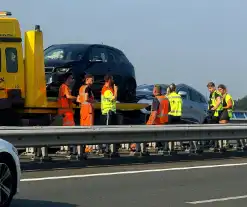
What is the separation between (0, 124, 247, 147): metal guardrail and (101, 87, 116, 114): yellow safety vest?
187cm

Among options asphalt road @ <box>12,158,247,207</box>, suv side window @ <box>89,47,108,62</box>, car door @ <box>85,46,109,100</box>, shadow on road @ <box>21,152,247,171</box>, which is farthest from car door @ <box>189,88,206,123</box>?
asphalt road @ <box>12,158,247,207</box>

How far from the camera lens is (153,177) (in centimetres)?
1404

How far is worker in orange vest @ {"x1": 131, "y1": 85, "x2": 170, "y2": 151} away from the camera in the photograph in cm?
1947

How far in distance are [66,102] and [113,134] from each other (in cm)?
244

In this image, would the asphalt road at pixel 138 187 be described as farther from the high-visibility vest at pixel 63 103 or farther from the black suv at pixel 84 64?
the black suv at pixel 84 64

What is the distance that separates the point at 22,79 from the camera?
1816 cm

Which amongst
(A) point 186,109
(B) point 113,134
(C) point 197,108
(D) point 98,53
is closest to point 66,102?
(D) point 98,53

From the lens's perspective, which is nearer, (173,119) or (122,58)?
(173,119)

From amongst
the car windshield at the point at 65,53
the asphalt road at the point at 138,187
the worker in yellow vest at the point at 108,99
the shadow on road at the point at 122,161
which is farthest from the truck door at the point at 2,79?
the asphalt road at the point at 138,187

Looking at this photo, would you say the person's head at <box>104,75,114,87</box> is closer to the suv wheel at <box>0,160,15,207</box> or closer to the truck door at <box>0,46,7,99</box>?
the truck door at <box>0,46,7,99</box>

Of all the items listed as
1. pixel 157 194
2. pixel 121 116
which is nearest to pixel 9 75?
pixel 121 116

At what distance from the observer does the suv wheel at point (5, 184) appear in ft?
30.1

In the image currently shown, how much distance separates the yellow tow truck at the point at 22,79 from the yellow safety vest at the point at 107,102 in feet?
4.04

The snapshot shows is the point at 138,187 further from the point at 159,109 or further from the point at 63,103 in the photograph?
the point at 159,109
